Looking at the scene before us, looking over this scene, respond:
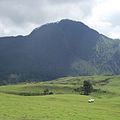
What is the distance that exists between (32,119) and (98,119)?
538 inches

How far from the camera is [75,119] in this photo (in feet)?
204

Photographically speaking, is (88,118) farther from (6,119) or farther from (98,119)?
A: (6,119)

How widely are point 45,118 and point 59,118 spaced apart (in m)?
2.41

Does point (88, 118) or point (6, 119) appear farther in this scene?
point (88, 118)

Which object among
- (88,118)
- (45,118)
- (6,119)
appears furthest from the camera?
(88,118)

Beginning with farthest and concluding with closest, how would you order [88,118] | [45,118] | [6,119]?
1. [88,118]
2. [45,118]
3. [6,119]

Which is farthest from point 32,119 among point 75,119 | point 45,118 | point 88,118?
point 88,118

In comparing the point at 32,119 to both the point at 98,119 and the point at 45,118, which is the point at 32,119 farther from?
the point at 98,119

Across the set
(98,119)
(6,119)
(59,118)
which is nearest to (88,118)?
(98,119)

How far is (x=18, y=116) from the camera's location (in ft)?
201

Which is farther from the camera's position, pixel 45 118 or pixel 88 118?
pixel 88 118

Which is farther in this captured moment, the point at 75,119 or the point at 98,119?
the point at 98,119

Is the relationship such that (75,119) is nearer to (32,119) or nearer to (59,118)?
(59,118)

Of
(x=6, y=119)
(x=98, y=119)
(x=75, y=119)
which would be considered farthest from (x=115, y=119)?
(x=6, y=119)
